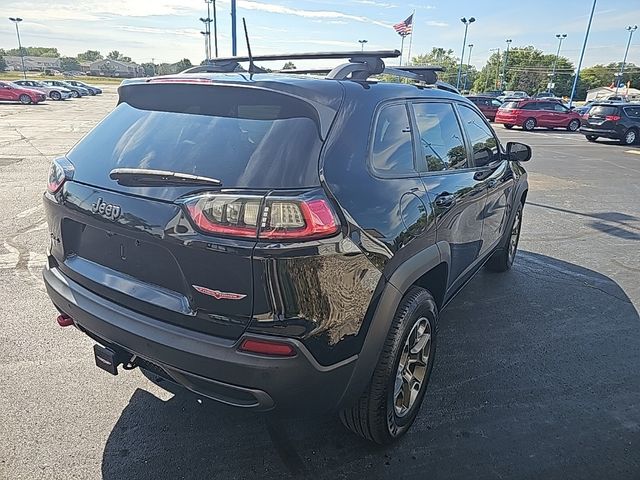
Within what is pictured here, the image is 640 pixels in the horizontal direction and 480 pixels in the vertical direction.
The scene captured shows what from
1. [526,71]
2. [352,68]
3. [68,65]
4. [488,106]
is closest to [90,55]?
[68,65]

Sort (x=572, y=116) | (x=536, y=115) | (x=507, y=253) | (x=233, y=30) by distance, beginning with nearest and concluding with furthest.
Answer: (x=507, y=253) < (x=233, y=30) < (x=536, y=115) < (x=572, y=116)

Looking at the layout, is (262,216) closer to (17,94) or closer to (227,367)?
(227,367)

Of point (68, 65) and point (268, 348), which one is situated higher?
point (268, 348)

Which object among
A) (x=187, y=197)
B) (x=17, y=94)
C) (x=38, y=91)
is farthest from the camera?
(x=38, y=91)

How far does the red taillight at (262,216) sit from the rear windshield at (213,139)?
8 cm

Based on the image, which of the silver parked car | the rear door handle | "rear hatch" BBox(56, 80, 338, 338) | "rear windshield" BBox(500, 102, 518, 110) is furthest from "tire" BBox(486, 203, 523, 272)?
the silver parked car

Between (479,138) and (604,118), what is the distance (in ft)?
63.8

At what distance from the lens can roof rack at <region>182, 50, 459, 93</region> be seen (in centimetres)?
247

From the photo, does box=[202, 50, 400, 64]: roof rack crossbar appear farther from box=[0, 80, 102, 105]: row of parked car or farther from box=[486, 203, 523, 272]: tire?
box=[0, 80, 102, 105]: row of parked car

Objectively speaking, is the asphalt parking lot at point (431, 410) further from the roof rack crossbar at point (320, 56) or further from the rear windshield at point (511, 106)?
the rear windshield at point (511, 106)

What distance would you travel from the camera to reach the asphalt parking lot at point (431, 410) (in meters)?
2.35

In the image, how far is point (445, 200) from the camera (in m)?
2.74

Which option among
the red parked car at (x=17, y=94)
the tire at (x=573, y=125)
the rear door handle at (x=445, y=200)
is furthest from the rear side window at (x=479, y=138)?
the red parked car at (x=17, y=94)

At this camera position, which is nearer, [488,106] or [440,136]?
[440,136]
